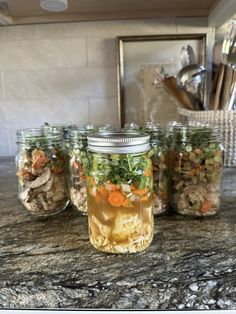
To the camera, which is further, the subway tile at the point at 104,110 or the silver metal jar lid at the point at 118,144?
the subway tile at the point at 104,110

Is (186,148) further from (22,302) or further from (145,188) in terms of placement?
(22,302)

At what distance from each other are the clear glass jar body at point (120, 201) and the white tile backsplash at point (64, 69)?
0.67 m

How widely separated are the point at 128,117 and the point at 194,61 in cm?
30

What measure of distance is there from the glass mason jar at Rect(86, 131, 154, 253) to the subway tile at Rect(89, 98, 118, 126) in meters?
0.65

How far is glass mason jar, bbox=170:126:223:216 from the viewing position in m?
0.52

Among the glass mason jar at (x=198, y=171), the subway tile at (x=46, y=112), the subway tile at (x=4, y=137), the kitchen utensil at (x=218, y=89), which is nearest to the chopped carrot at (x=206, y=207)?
the glass mason jar at (x=198, y=171)

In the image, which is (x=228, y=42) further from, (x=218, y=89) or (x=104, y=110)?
(x=104, y=110)

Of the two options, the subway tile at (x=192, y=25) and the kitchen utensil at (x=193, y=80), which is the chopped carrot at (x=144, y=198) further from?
the subway tile at (x=192, y=25)

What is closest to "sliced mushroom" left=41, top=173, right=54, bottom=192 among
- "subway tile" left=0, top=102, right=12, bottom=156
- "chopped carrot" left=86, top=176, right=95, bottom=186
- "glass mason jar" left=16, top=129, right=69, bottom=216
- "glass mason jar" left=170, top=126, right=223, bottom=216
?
"glass mason jar" left=16, top=129, right=69, bottom=216

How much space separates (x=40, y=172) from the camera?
0.52 metres

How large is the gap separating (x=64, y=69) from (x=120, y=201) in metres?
0.77

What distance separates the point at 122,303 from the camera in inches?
14.1

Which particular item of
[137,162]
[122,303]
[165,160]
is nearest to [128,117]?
[165,160]

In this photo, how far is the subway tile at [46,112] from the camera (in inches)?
41.4
